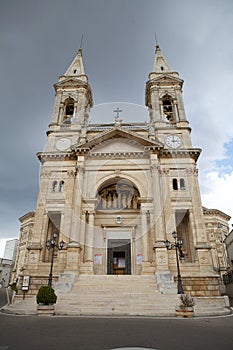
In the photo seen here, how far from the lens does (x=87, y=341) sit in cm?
529

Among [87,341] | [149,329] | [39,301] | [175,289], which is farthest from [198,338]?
[175,289]

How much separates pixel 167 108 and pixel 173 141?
593cm

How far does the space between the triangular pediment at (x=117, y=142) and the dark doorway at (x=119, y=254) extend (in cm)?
820

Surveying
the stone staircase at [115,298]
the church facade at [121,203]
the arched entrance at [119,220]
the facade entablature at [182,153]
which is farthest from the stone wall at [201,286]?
the facade entablature at [182,153]

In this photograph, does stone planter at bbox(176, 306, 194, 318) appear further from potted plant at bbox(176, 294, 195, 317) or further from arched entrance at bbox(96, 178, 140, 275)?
arched entrance at bbox(96, 178, 140, 275)

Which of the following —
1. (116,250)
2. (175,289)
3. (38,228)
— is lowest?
(175,289)

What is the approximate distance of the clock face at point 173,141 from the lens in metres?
22.3

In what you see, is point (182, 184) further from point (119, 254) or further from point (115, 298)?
point (115, 298)

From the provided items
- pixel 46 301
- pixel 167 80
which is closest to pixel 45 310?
pixel 46 301

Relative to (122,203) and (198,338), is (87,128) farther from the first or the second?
(198,338)

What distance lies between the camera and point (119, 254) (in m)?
20.6

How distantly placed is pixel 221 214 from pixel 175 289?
64.6 ft

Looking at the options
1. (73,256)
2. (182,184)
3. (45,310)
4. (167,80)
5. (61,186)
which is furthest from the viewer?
(167,80)

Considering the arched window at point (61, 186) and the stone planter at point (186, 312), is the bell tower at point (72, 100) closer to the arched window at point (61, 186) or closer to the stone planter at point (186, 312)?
the arched window at point (61, 186)
